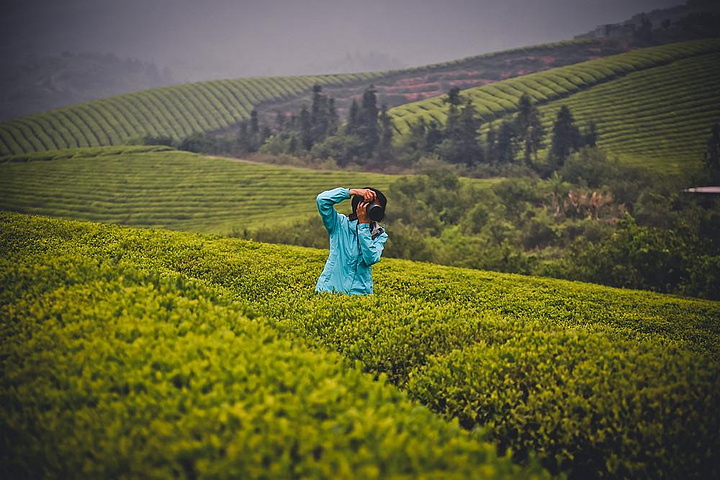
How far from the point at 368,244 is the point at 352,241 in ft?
1.23

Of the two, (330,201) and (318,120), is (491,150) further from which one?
(330,201)

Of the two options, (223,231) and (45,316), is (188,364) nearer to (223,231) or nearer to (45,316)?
(45,316)

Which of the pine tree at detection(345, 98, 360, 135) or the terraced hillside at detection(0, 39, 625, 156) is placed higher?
the terraced hillside at detection(0, 39, 625, 156)

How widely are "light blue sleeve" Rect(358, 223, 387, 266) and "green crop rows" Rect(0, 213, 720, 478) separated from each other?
0.71 m

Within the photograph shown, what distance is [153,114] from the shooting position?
106 metres

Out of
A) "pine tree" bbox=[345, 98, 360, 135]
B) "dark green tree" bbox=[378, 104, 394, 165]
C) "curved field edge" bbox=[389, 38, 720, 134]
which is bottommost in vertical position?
"dark green tree" bbox=[378, 104, 394, 165]

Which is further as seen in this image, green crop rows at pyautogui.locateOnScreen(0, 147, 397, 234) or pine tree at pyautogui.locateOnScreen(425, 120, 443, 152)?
pine tree at pyautogui.locateOnScreen(425, 120, 443, 152)

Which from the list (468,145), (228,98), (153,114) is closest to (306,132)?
(468,145)

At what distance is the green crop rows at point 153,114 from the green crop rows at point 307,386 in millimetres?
87715

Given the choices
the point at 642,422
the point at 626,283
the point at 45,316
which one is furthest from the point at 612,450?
the point at 626,283

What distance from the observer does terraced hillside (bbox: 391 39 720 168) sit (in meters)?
55.8

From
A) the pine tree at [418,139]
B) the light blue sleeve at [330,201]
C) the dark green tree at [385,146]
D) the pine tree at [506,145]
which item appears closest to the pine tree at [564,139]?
the pine tree at [506,145]

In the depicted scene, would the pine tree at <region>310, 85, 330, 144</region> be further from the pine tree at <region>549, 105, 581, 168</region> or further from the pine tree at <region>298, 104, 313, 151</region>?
the pine tree at <region>549, 105, 581, 168</region>

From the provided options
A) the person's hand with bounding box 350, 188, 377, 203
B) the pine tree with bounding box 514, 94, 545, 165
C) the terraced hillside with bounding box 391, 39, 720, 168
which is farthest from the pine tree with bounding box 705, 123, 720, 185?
the person's hand with bounding box 350, 188, 377, 203
